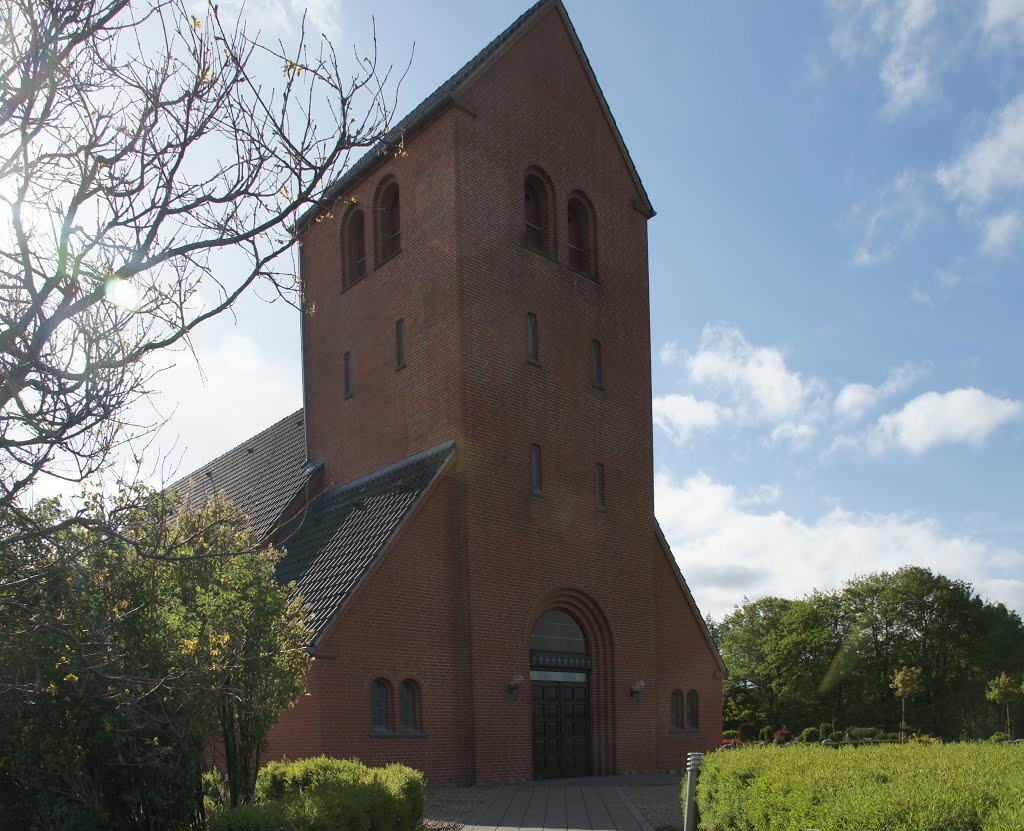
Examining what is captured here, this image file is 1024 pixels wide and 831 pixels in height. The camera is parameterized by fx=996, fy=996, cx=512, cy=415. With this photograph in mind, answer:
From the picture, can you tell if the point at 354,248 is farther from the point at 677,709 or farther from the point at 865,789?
the point at 865,789

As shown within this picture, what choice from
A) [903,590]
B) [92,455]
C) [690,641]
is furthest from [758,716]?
[92,455]

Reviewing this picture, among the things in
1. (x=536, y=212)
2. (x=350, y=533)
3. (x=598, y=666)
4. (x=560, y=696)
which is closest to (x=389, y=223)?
(x=536, y=212)

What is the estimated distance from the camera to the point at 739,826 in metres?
11.8

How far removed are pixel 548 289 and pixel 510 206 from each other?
2118 mm

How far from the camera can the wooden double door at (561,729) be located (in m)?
21.5

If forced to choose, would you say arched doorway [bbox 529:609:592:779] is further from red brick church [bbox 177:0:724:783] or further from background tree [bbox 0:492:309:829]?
background tree [bbox 0:492:309:829]

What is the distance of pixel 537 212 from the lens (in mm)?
24656

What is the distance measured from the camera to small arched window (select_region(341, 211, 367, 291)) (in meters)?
25.4

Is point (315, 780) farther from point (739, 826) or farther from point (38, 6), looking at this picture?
point (38, 6)

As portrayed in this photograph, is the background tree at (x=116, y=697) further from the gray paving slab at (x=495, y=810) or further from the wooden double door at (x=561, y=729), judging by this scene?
the wooden double door at (x=561, y=729)

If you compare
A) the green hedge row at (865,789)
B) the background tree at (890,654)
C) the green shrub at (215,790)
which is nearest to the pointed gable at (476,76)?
the green shrub at (215,790)

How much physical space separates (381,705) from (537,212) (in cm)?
1236

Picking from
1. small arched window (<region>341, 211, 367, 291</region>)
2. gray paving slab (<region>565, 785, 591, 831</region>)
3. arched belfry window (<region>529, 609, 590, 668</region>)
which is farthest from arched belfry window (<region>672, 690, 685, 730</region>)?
small arched window (<region>341, 211, 367, 291</region>)

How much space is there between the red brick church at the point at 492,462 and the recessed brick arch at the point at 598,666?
6 centimetres
